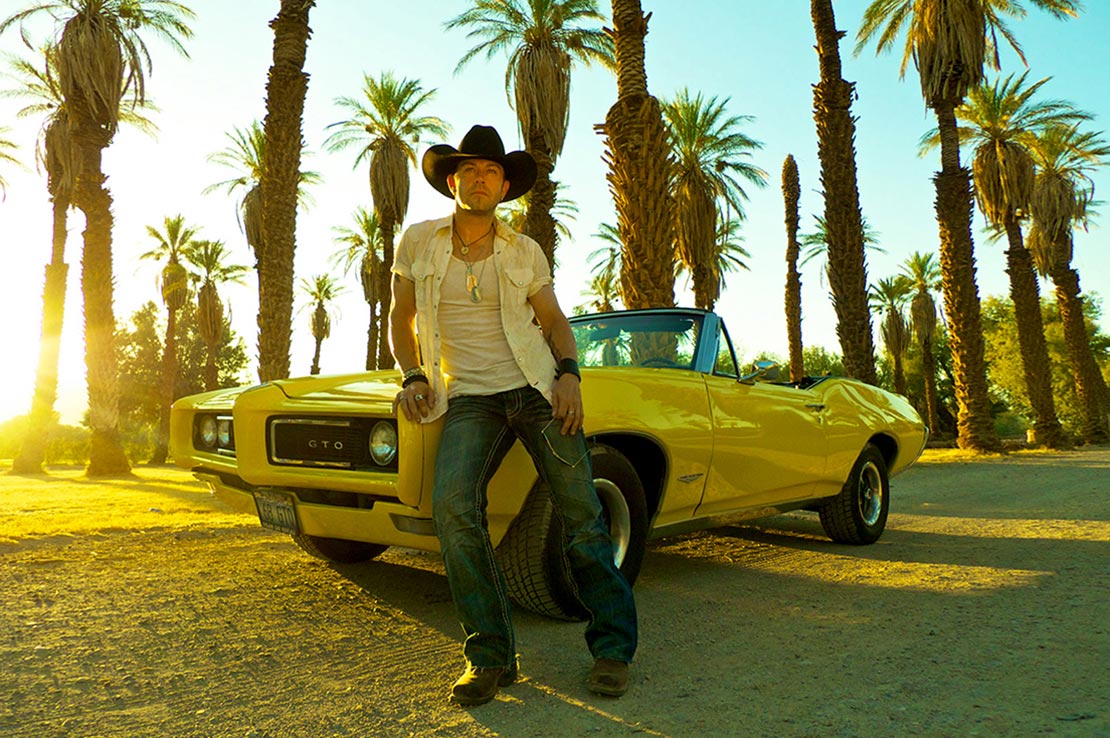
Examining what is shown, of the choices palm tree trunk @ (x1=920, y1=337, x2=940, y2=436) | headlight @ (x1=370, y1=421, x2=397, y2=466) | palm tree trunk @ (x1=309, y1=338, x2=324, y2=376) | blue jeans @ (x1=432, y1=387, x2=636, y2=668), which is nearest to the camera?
blue jeans @ (x1=432, y1=387, x2=636, y2=668)

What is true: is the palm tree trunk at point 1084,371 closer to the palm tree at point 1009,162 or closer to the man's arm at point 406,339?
the palm tree at point 1009,162

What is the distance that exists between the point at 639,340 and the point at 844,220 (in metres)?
11.9

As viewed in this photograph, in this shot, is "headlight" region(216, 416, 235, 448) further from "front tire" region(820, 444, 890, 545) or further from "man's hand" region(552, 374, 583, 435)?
"front tire" region(820, 444, 890, 545)

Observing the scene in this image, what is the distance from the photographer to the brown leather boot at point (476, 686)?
2781 mm

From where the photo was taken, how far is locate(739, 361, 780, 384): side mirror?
16.0ft

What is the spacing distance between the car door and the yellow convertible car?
1cm

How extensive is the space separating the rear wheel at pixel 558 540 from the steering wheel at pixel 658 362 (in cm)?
88

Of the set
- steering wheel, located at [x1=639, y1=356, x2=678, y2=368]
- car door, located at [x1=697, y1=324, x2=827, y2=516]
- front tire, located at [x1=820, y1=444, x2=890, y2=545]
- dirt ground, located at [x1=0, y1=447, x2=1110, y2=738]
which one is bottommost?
dirt ground, located at [x1=0, y1=447, x2=1110, y2=738]

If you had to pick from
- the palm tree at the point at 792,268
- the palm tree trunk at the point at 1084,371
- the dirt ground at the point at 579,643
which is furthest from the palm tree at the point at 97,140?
the palm tree trunk at the point at 1084,371

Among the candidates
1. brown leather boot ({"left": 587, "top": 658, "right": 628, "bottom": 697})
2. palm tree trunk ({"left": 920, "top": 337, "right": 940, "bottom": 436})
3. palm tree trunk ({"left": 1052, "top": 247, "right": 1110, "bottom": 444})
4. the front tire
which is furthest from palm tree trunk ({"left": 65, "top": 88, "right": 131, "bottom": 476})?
palm tree trunk ({"left": 920, "top": 337, "right": 940, "bottom": 436})

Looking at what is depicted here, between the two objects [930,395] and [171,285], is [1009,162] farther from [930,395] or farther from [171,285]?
[171,285]

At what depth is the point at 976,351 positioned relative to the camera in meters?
18.1

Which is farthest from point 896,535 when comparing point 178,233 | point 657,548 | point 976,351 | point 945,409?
point 945,409

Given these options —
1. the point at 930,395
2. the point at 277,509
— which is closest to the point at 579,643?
the point at 277,509
